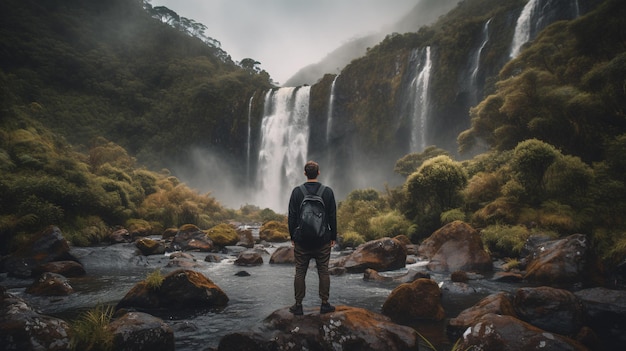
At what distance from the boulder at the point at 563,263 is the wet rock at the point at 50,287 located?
1266 centimetres

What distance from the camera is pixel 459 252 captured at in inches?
443

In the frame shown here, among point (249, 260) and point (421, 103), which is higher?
point (421, 103)

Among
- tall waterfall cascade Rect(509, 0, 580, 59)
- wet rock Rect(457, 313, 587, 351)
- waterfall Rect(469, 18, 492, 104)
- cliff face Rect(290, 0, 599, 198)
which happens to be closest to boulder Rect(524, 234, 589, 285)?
wet rock Rect(457, 313, 587, 351)

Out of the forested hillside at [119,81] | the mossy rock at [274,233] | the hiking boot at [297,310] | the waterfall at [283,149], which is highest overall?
the forested hillside at [119,81]

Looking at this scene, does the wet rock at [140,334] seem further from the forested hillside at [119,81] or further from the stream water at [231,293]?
the forested hillside at [119,81]

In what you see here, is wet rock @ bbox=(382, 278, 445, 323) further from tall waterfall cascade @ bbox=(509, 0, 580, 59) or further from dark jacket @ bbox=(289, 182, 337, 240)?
tall waterfall cascade @ bbox=(509, 0, 580, 59)

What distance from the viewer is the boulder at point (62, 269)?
1017 cm

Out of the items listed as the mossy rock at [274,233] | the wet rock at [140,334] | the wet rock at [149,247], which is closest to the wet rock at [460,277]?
the wet rock at [140,334]

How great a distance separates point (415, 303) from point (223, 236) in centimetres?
1423

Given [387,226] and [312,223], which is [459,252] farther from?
[312,223]

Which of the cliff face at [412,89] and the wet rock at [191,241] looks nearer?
the wet rock at [191,241]

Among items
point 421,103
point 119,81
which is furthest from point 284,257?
point 119,81

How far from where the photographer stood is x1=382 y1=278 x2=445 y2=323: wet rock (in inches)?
250

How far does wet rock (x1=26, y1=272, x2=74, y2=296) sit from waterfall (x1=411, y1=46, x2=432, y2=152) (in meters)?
39.5
